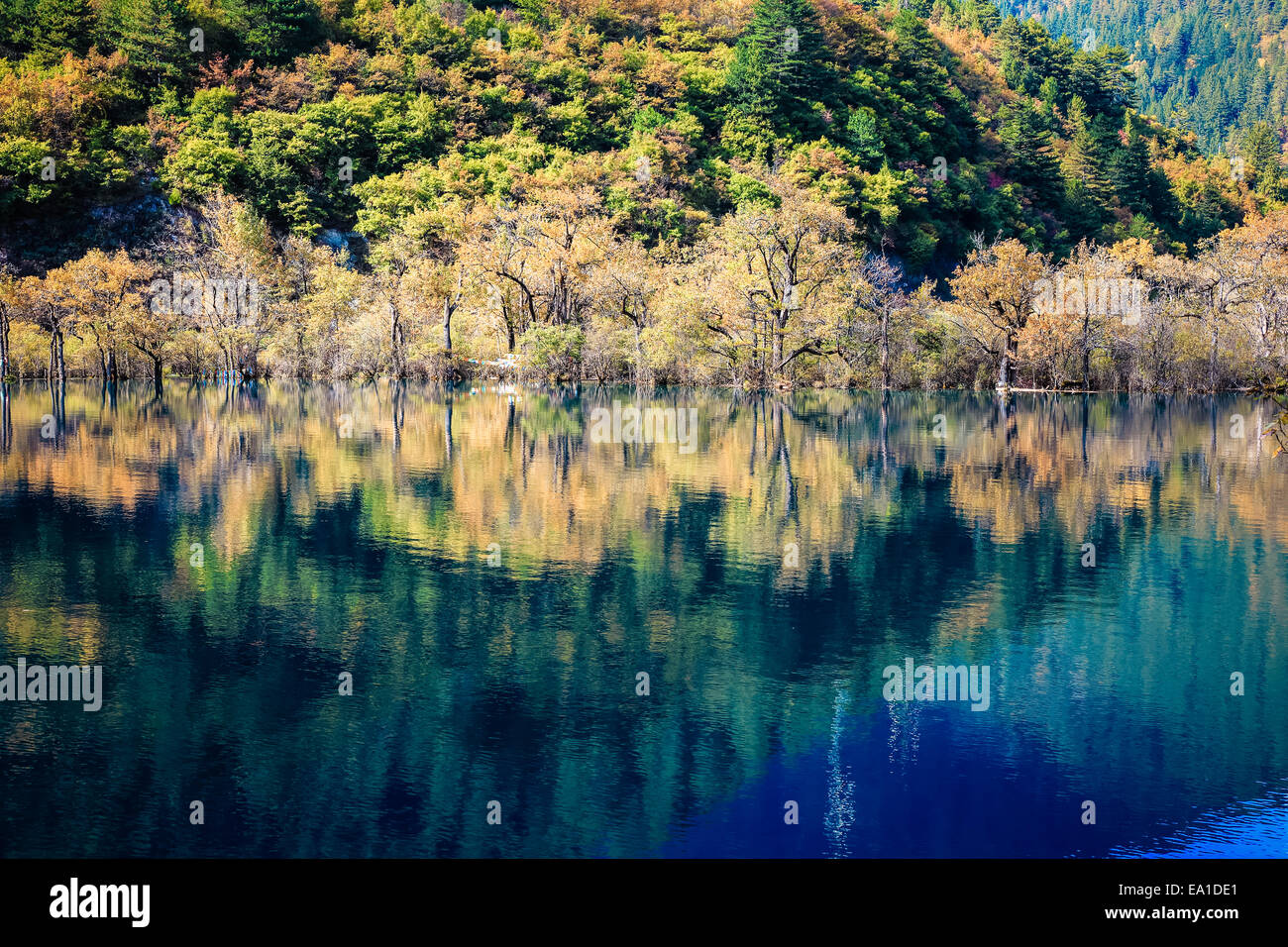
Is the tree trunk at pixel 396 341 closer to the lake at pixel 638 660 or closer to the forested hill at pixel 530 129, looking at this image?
the forested hill at pixel 530 129

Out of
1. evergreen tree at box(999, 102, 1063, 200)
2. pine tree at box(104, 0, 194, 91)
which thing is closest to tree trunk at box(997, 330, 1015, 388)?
evergreen tree at box(999, 102, 1063, 200)

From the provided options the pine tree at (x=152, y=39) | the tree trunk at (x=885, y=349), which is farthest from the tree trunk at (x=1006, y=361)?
the pine tree at (x=152, y=39)

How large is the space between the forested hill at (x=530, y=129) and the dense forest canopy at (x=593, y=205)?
0.34 metres

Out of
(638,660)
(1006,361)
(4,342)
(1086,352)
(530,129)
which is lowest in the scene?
(638,660)

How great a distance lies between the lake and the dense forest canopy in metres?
35.1

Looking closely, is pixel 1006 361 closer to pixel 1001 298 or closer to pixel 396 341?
pixel 1001 298

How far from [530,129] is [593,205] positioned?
23441mm

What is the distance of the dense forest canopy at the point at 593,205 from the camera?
207 feet

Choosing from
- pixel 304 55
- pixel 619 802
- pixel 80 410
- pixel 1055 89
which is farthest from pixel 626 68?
pixel 619 802

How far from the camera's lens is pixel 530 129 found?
93875 mm

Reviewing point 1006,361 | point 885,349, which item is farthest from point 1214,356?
point 885,349

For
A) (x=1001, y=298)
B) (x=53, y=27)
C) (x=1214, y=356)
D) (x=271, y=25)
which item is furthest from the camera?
(x=271, y=25)
